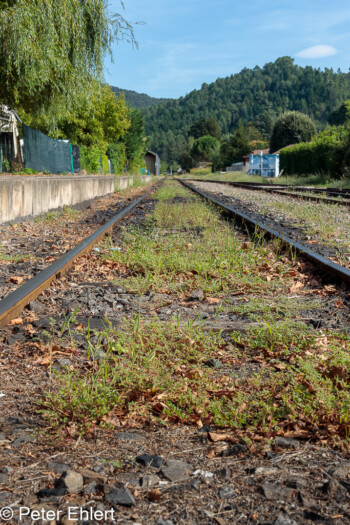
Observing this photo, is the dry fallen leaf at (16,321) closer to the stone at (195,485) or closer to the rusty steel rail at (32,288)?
the rusty steel rail at (32,288)

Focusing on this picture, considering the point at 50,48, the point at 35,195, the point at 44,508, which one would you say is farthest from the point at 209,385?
the point at 50,48

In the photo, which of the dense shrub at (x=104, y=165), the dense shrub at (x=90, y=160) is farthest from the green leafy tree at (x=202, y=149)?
the dense shrub at (x=90, y=160)

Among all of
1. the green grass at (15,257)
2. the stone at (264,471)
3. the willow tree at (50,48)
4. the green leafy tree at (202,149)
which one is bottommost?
the stone at (264,471)

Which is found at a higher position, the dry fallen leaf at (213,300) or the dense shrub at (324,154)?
the dense shrub at (324,154)

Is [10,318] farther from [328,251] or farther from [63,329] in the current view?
[328,251]

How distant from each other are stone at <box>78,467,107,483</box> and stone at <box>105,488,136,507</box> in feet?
0.28

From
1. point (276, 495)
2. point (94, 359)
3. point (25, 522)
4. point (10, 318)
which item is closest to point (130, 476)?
point (25, 522)

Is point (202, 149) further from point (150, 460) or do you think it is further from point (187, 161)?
point (150, 460)

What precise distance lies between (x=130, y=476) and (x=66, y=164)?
21744mm

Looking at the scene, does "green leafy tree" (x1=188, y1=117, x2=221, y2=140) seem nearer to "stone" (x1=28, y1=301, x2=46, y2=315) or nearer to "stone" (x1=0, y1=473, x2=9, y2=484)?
"stone" (x1=28, y1=301, x2=46, y2=315)

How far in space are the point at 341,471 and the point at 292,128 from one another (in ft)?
293

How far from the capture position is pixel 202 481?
1.87 metres

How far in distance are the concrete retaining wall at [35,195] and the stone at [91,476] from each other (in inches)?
304

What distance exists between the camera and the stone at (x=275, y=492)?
175 centimetres
